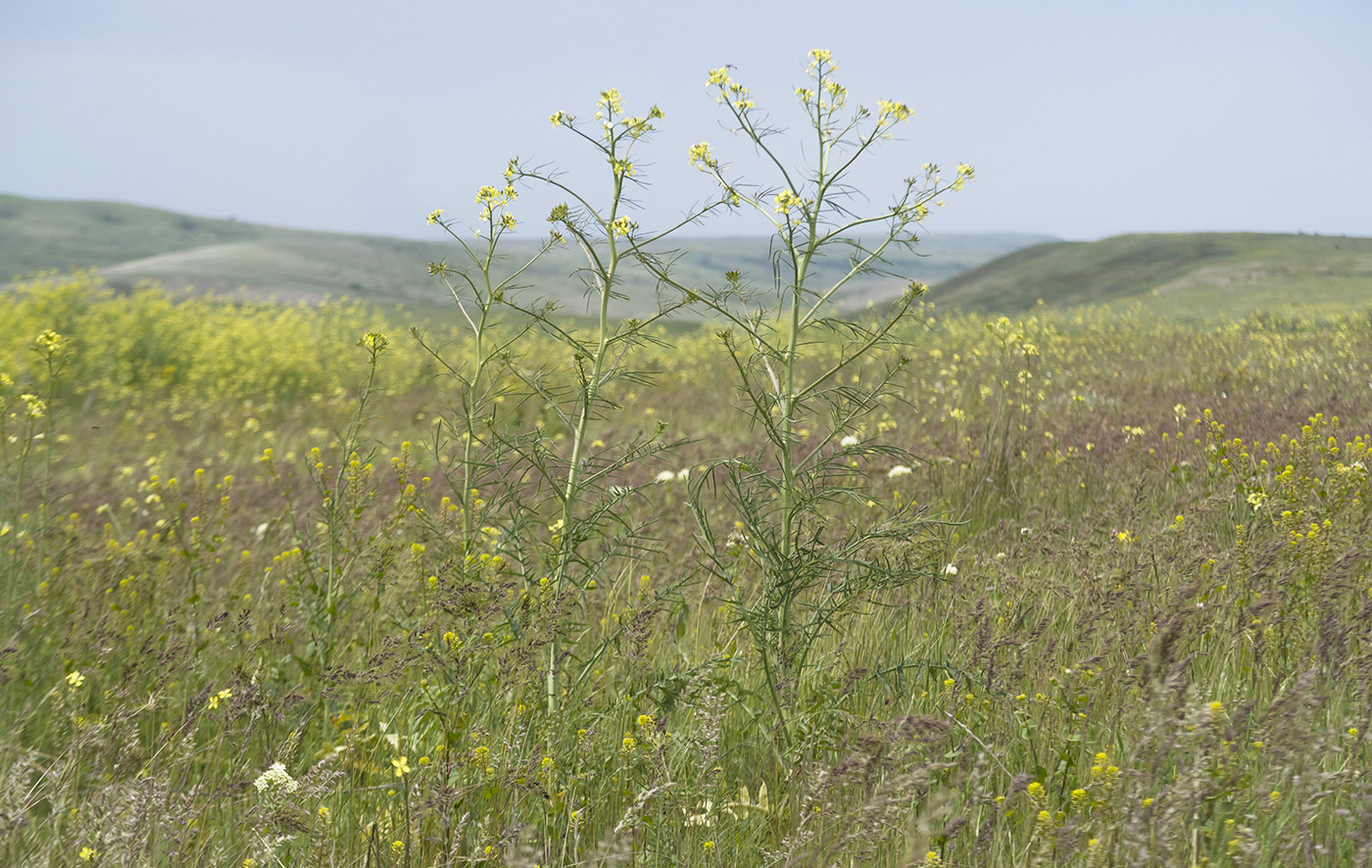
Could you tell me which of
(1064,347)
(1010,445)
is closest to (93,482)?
(1010,445)

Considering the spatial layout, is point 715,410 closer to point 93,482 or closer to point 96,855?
point 93,482

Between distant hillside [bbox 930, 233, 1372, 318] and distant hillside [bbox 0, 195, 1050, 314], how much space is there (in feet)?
16.8

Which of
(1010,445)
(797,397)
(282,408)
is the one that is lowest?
(282,408)

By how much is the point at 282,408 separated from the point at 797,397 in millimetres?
9742

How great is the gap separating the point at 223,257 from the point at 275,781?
63.9 metres

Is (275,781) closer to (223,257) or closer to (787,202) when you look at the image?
(787,202)

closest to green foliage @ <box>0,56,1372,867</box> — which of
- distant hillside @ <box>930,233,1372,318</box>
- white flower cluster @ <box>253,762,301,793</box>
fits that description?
white flower cluster @ <box>253,762,301,793</box>

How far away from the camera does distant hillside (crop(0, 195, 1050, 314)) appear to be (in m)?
45.0

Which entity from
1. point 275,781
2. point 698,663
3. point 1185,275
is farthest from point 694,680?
point 1185,275

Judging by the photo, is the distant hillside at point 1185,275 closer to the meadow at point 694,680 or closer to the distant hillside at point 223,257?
the distant hillside at point 223,257

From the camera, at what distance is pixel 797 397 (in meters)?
1.95

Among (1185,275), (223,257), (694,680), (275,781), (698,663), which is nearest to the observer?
(275,781)

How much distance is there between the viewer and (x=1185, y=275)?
2778 cm

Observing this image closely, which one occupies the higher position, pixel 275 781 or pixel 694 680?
pixel 694 680
